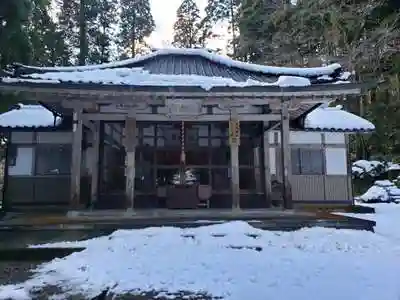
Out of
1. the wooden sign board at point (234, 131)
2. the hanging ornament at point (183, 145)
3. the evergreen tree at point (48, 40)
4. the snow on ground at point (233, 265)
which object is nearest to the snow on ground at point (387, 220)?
the snow on ground at point (233, 265)

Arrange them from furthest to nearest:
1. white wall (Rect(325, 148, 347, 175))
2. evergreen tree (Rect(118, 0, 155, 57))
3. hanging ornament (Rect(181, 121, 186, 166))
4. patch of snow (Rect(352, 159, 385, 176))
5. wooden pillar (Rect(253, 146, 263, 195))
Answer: evergreen tree (Rect(118, 0, 155, 57))
patch of snow (Rect(352, 159, 385, 176))
white wall (Rect(325, 148, 347, 175))
wooden pillar (Rect(253, 146, 263, 195))
hanging ornament (Rect(181, 121, 186, 166))

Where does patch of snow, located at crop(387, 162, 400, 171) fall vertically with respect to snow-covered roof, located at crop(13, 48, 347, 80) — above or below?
below

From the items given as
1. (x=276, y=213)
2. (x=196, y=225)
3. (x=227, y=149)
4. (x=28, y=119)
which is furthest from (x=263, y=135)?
(x=28, y=119)

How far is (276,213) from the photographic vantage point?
9.43 meters

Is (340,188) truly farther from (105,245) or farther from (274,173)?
(105,245)

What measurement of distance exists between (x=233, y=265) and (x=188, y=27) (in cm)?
2977

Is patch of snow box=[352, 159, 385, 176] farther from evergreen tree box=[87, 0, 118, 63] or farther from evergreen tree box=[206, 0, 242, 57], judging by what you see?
evergreen tree box=[87, 0, 118, 63]

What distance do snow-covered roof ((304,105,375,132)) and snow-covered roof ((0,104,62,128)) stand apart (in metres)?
8.44

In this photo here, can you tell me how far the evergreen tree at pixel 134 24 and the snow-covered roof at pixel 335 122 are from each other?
65.6 ft

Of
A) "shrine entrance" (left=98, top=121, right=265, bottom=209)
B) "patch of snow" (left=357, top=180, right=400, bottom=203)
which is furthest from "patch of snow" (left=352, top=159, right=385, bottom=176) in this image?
"shrine entrance" (left=98, top=121, right=265, bottom=209)

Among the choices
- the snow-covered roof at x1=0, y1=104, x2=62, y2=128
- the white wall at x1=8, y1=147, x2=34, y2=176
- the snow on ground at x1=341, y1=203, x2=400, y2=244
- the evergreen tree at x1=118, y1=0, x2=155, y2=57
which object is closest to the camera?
the snow on ground at x1=341, y1=203, x2=400, y2=244

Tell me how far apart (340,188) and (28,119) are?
10641 millimetres

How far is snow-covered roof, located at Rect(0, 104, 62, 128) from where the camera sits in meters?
12.6

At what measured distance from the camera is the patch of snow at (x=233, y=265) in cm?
464
